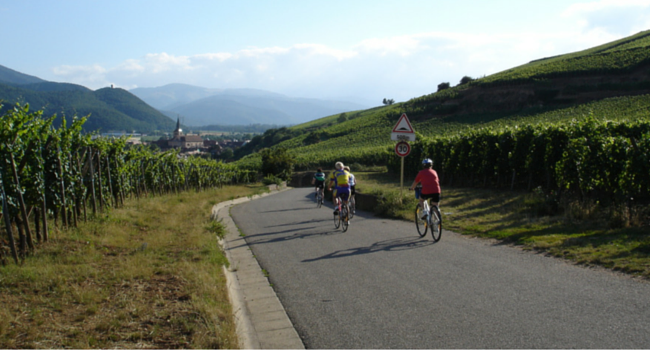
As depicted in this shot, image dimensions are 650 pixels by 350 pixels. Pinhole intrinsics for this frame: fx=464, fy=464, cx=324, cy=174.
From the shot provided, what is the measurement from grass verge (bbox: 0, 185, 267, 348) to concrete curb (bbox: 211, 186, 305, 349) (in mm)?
240

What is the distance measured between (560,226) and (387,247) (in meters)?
4.21

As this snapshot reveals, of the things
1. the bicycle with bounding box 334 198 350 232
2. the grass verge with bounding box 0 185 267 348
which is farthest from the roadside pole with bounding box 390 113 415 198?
the grass verge with bounding box 0 185 267 348

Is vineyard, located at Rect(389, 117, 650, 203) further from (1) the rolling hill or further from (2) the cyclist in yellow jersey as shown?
(1) the rolling hill

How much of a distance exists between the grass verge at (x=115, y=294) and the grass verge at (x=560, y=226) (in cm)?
601

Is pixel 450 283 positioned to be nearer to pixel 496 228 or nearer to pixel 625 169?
pixel 496 228

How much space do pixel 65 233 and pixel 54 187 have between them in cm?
93

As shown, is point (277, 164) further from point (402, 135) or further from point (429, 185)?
point (429, 185)

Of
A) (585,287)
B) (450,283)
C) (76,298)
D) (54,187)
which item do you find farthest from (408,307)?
(54,187)

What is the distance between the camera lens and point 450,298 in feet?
19.8

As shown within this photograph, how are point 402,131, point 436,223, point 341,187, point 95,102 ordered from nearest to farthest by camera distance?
point 436,223
point 341,187
point 402,131
point 95,102

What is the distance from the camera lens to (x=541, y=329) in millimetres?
4828

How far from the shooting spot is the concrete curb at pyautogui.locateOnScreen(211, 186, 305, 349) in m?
5.11

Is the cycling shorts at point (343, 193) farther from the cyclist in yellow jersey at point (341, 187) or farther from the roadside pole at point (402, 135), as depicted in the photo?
the roadside pole at point (402, 135)

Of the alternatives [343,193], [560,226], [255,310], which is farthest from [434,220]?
[255,310]
